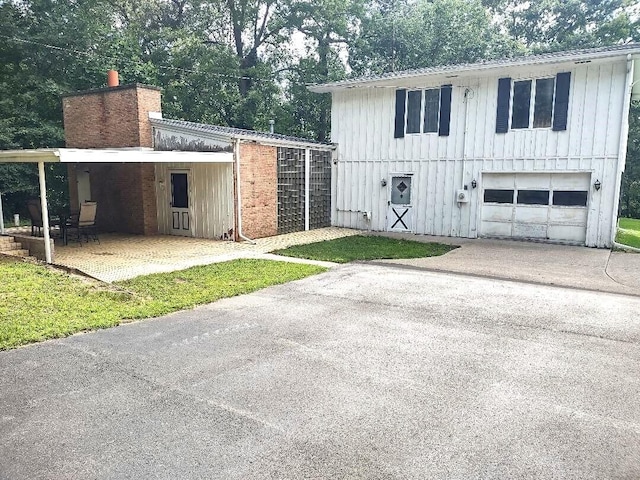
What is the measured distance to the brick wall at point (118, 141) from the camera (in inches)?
545

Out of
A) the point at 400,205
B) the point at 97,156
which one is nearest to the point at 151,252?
the point at 97,156

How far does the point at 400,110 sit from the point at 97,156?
31.2 feet

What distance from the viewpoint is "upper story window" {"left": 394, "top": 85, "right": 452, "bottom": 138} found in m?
14.5

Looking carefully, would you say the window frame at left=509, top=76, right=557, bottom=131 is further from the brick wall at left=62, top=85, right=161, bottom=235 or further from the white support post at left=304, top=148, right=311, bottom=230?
the brick wall at left=62, top=85, right=161, bottom=235

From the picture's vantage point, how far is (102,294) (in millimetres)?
7387

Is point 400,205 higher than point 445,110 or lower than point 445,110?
lower

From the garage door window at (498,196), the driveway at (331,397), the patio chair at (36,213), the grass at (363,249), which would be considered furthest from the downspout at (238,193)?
the garage door window at (498,196)

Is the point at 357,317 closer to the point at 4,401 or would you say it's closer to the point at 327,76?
the point at 4,401

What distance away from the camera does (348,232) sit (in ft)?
51.6

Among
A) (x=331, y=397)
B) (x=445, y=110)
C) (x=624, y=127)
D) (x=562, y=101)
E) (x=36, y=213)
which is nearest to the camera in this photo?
(x=331, y=397)

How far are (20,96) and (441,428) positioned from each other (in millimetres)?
22479

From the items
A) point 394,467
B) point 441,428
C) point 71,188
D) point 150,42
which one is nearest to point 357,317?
A: point 441,428

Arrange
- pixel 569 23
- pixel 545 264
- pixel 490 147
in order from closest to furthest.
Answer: pixel 545 264 < pixel 490 147 < pixel 569 23

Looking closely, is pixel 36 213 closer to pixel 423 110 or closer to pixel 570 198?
pixel 423 110
